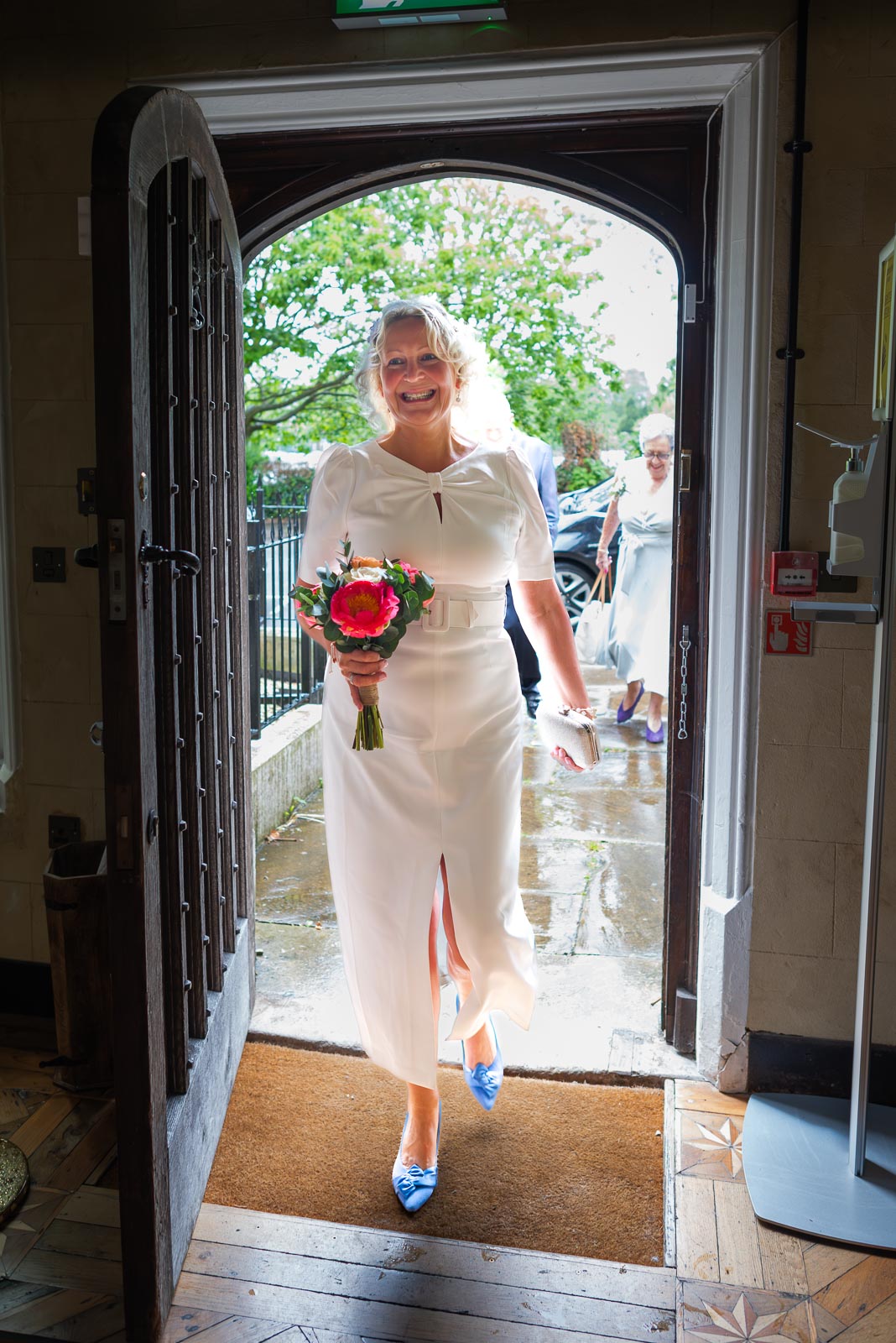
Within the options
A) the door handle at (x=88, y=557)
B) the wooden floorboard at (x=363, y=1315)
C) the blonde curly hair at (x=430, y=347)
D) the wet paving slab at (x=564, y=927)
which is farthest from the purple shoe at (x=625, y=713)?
the door handle at (x=88, y=557)

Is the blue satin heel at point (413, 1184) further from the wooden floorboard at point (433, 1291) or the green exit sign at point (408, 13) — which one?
the green exit sign at point (408, 13)

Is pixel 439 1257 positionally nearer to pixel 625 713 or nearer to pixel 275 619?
pixel 275 619

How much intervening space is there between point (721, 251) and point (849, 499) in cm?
80

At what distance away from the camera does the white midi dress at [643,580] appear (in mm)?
5906

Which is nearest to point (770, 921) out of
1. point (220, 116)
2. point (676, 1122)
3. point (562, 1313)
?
point (676, 1122)

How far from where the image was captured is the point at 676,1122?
2.82m

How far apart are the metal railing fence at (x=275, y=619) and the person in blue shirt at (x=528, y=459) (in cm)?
118

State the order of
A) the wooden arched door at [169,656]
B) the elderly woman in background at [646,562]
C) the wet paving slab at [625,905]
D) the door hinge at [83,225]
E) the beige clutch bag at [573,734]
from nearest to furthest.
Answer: the wooden arched door at [169,656] < the beige clutch bag at [573,734] < the door hinge at [83,225] < the wet paving slab at [625,905] < the elderly woman in background at [646,562]

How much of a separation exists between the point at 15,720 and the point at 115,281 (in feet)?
5.67

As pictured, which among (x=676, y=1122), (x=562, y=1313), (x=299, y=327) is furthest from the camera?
(x=299, y=327)

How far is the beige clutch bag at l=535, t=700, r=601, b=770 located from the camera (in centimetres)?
266

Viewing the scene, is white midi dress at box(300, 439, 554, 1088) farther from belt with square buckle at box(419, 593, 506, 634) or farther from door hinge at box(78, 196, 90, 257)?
door hinge at box(78, 196, 90, 257)

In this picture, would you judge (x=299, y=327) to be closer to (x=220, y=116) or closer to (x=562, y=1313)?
(x=220, y=116)

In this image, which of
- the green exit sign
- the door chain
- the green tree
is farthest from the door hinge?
the green tree
